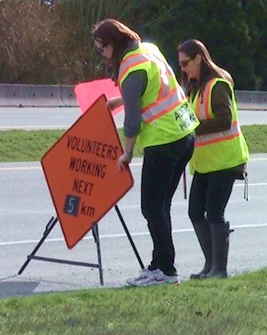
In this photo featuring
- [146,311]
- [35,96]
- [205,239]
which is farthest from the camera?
[35,96]

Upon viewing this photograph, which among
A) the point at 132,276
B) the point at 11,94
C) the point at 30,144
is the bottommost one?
the point at 11,94

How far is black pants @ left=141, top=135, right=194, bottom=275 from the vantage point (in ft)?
23.3

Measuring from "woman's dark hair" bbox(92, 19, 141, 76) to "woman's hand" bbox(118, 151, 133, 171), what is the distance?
663 mm

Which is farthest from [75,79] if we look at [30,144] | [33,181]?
[33,181]

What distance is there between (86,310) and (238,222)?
567 centimetres

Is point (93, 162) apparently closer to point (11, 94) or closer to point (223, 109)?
point (223, 109)

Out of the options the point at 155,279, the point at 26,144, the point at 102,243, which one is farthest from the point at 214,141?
the point at 26,144

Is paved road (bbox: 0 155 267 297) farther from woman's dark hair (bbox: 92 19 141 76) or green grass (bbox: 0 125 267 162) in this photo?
green grass (bbox: 0 125 267 162)

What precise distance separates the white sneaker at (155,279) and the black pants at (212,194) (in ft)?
2.11

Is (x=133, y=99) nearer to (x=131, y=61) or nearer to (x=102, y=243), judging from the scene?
(x=131, y=61)

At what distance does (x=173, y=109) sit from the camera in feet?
23.4

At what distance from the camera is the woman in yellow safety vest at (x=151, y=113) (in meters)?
7.00

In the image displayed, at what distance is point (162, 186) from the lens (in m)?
7.16

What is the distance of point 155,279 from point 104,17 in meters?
40.2
